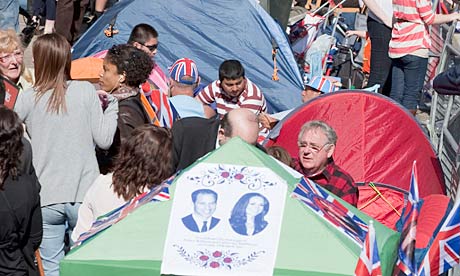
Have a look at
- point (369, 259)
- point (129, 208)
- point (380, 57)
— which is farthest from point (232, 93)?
point (369, 259)

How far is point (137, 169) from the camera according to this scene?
4.76 m

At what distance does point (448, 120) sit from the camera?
8.32 metres

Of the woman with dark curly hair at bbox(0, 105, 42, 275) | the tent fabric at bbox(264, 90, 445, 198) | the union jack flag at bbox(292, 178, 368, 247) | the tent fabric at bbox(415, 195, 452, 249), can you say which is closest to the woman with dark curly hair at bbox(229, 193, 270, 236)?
the union jack flag at bbox(292, 178, 368, 247)

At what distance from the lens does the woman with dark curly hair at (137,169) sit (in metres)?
4.75

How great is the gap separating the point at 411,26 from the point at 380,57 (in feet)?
2.19

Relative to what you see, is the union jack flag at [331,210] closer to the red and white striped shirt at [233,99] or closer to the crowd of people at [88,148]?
the crowd of people at [88,148]

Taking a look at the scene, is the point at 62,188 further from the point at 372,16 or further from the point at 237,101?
the point at 372,16

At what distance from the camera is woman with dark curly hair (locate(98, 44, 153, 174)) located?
576 centimetres

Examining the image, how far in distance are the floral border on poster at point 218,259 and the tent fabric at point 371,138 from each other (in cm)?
315

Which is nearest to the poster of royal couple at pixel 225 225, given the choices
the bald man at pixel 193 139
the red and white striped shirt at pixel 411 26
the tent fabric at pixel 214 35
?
the bald man at pixel 193 139

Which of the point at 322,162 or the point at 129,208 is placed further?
the point at 322,162

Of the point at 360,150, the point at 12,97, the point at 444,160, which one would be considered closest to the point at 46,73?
the point at 12,97

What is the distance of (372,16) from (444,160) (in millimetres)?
1714

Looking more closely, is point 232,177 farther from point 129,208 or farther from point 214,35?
point 214,35
